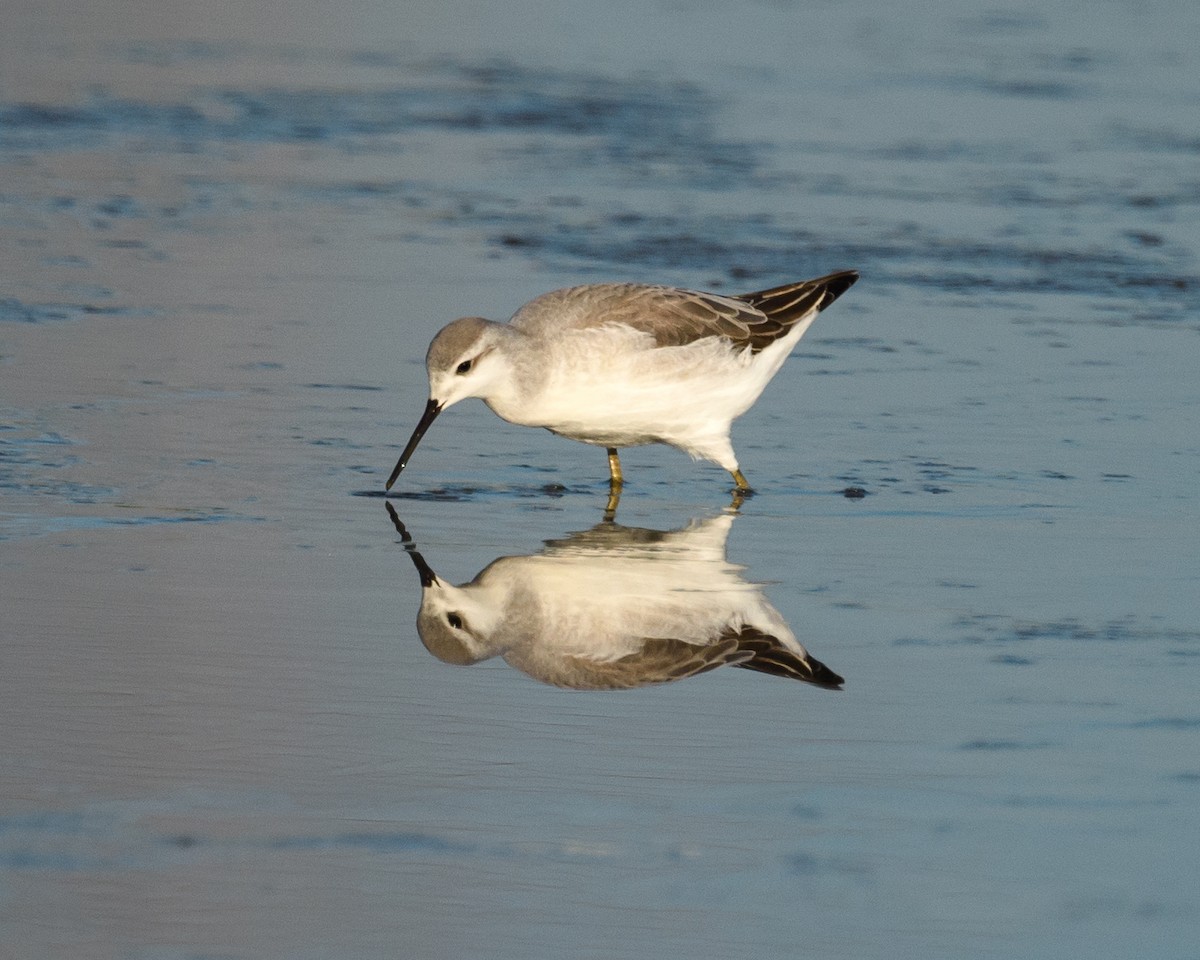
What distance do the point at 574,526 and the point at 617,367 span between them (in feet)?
2.50

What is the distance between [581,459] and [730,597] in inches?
96.8

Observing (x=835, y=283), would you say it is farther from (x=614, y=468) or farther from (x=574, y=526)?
(x=574, y=526)

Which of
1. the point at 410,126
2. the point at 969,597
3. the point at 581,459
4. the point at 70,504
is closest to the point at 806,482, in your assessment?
the point at 581,459

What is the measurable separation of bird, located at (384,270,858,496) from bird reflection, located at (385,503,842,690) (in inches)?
29.2

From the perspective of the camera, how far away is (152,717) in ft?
17.9

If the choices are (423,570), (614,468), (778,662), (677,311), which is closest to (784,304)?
(677,311)

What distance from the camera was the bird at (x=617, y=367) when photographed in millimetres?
7926

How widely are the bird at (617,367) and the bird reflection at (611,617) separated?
0.74 m

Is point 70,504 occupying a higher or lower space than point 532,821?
lower

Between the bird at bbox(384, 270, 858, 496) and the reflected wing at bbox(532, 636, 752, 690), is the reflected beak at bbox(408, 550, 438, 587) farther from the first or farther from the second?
the reflected wing at bbox(532, 636, 752, 690)

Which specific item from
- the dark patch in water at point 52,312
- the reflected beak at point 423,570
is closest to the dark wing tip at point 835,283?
the reflected beak at point 423,570

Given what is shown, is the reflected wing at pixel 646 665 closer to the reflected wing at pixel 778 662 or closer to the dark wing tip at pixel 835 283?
the reflected wing at pixel 778 662

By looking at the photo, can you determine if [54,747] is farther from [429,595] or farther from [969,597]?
[969,597]

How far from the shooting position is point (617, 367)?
8195 millimetres
